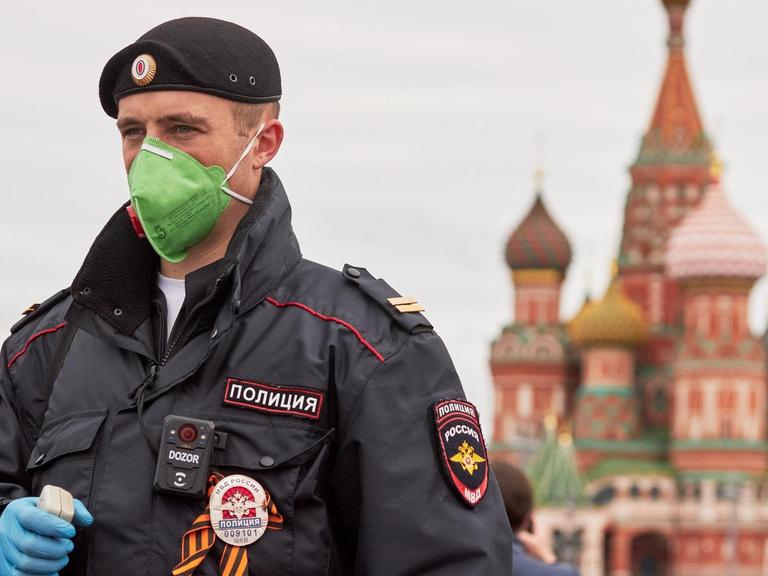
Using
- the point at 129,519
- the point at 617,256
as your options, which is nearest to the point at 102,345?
the point at 129,519

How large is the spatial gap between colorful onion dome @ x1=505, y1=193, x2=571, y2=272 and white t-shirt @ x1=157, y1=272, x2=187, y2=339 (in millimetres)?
63331

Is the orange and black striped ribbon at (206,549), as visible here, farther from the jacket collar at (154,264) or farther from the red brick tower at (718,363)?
the red brick tower at (718,363)

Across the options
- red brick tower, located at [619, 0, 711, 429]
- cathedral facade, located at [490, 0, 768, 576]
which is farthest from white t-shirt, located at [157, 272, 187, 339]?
red brick tower, located at [619, 0, 711, 429]

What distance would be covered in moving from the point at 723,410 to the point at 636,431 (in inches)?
100

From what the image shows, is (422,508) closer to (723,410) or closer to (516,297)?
(723,410)

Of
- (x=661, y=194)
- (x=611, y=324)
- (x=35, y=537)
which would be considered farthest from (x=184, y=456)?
(x=661, y=194)

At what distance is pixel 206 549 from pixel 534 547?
337cm

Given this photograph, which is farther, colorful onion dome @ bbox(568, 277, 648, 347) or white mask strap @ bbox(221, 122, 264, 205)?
colorful onion dome @ bbox(568, 277, 648, 347)

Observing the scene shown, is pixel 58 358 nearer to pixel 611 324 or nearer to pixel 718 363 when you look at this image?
pixel 718 363

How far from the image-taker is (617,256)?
66.2 meters

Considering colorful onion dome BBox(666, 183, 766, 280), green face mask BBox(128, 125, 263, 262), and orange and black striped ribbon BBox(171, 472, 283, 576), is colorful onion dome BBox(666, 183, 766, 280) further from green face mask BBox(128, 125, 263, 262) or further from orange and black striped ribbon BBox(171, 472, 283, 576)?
orange and black striped ribbon BBox(171, 472, 283, 576)

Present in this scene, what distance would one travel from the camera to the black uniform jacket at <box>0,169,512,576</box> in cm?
323

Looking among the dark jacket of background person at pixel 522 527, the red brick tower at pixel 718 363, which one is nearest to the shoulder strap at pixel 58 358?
the dark jacket of background person at pixel 522 527

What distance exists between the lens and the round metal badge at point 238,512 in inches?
126
